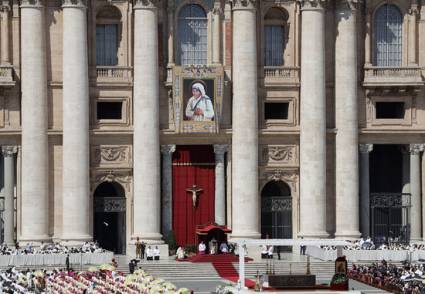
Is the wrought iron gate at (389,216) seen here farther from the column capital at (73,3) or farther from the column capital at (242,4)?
the column capital at (73,3)

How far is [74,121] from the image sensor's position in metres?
118

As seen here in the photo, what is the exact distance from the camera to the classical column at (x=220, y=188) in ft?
397

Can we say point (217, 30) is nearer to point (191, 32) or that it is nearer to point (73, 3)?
point (191, 32)

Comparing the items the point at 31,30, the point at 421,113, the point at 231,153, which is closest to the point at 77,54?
the point at 31,30

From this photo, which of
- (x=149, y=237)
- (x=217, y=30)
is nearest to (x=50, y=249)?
(x=149, y=237)

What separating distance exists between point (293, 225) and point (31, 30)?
813 inches

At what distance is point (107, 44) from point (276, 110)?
1160 centimetres

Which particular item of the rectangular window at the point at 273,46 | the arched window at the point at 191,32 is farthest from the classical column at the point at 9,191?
the rectangular window at the point at 273,46

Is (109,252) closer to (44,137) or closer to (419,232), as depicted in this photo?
(44,137)

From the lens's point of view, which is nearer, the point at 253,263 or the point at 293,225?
the point at 253,263

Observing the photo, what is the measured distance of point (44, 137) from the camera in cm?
11862

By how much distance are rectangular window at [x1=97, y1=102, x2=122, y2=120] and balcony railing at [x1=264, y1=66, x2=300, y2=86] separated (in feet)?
31.0

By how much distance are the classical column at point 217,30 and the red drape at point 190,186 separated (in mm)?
5769

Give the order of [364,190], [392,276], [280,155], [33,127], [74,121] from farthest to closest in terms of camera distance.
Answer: [364,190], [280,155], [33,127], [74,121], [392,276]
